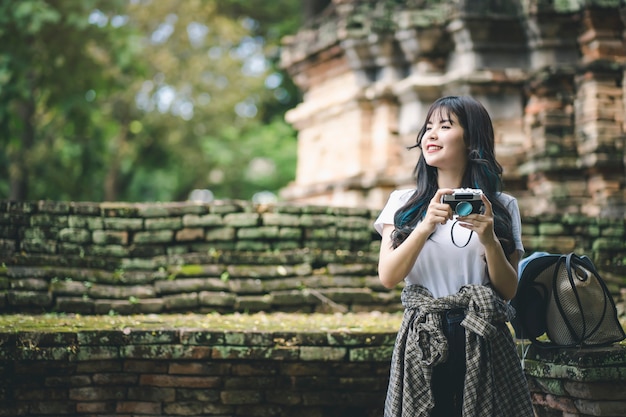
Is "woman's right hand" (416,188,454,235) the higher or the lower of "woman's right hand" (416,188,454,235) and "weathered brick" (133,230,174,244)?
the lower

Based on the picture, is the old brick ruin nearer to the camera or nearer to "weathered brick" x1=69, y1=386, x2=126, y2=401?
"weathered brick" x1=69, y1=386, x2=126, y2=401

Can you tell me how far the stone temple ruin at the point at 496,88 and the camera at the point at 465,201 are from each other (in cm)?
594

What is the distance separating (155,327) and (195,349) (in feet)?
0.90

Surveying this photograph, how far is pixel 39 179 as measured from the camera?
16000 millimetres

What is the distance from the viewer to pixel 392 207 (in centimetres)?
307

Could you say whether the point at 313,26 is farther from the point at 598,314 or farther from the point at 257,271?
the point at 598,314

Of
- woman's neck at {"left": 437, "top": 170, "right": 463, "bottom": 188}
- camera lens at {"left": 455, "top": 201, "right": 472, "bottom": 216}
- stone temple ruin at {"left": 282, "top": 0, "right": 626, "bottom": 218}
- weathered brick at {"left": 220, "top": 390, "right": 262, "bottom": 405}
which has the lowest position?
weathered brick at {"left": 220, "top": 390, "right": 262, "bottom": 405}

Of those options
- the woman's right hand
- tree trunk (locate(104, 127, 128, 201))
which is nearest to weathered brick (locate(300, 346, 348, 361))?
the woman's right hand

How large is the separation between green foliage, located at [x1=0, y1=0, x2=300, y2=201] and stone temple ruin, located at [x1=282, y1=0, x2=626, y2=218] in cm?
396

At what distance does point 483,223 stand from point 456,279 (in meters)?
0.28

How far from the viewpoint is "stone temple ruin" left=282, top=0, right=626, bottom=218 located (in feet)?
29.2

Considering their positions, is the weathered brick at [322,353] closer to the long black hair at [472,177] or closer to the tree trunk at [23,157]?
the long black hair at [472,177]

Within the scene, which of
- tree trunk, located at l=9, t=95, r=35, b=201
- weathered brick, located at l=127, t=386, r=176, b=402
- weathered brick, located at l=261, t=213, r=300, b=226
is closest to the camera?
weathered brick, located at l=127, t=386, r=176, b=402

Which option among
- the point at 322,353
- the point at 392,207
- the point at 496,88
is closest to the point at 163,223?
the point at 322,353
